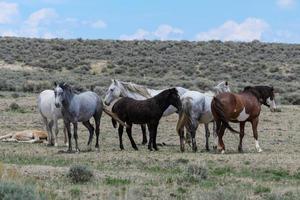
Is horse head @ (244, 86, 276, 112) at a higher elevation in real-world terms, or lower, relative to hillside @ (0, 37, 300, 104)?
lower

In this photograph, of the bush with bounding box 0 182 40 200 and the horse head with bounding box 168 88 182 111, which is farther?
the horse head with bounding box 168 88 182 111

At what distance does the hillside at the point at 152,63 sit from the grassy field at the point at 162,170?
2325cm

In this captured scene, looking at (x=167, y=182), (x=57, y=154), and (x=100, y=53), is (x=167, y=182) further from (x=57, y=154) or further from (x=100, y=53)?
(x=100, y=53)

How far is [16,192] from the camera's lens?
9.21 meters

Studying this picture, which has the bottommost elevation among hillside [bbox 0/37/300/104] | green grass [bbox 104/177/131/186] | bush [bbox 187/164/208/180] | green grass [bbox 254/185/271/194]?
green grass [bbox 254/185/271/194]

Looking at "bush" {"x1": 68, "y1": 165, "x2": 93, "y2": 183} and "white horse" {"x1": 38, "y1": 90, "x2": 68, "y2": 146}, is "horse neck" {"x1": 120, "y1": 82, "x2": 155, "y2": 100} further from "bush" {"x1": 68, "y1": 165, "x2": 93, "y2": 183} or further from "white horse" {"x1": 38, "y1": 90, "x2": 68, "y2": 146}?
"bush" {"x1": 68, "y1": 165, "x2": 93, "y2": 183}

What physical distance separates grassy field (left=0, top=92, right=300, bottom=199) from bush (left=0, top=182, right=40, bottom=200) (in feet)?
1.47

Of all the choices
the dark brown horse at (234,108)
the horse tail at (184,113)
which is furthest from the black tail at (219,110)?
the horse tail at (184,113)

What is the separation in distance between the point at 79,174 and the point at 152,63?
48.9 metres

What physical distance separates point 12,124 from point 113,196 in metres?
14.7

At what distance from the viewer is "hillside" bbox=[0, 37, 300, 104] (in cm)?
4931

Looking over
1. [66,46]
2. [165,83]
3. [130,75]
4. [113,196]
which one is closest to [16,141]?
[113,196]

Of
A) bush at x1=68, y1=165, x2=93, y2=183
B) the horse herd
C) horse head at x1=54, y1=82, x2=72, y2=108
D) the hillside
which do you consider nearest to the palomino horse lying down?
the horse herd

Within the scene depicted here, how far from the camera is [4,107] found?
2922 centimetres
